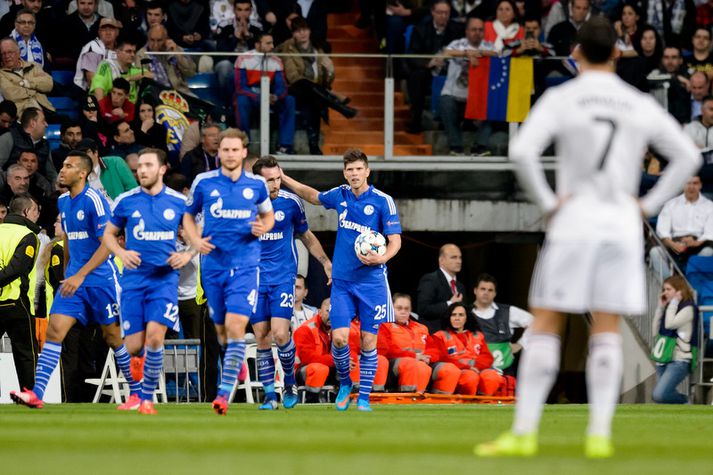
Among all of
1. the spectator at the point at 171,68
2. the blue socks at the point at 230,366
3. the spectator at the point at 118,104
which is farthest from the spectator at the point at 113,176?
the blue socks at the point at 230,366

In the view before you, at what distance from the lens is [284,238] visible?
14.2 m

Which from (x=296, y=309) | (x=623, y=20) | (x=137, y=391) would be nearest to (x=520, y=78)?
(x=623, y=20)

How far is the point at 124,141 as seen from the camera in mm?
19391

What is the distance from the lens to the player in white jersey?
24.5 ft

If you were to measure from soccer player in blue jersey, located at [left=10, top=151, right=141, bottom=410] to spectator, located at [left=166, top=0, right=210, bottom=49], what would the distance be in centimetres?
874

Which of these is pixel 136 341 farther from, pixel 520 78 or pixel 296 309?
pixel 520 78

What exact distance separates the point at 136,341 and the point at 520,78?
10.1 metres

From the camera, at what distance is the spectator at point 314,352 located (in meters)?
17.4

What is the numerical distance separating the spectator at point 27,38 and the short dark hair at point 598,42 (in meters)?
14.0

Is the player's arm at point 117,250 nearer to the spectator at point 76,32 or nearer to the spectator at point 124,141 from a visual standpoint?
the spectator at point 124,141

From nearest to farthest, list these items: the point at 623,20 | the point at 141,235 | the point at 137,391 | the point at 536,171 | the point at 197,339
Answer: the point at 536,171
the point at 141,235
the point at 137,391
the point at 197,339
the point at 623,20

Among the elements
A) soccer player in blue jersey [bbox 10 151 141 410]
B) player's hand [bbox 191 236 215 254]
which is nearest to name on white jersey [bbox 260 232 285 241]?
soccer player in blue jersey [bbox 10 151 141 410]

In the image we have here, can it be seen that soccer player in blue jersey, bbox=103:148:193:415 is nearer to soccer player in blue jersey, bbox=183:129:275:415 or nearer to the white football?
soccer player in blue jersey, bbox=183:129:275:415

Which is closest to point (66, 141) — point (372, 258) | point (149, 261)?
point (372, 258)
